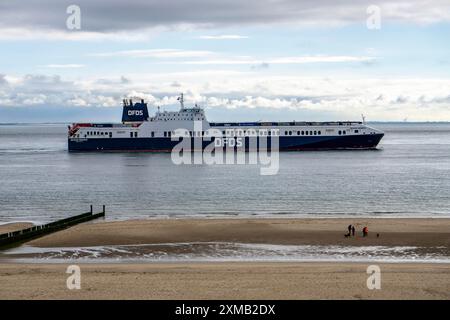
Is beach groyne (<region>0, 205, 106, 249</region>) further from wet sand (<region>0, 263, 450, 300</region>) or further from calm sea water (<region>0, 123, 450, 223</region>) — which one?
wet sand (<region>0, 263, 450, 300</region>)

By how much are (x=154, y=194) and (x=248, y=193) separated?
9.49 m

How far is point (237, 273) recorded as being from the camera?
29.1m

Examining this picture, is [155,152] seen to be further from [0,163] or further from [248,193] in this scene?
[248,193]

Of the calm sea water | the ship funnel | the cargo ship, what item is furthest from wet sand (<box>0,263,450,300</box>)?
the ship funnel

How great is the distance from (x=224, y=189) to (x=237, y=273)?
41156 millimetres

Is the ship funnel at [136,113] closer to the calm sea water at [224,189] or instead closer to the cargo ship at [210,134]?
the cargo ship at [210,134]

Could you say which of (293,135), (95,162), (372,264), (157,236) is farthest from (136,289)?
(293,135)

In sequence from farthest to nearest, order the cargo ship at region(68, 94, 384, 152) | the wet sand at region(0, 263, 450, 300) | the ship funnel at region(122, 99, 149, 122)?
the ship funnel at region(122, 99, 149, 122), the cargo ship at region(68, 94, 384, 152), the wet sand at region(0, 263, 450, 300)

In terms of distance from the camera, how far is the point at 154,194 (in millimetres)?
66688

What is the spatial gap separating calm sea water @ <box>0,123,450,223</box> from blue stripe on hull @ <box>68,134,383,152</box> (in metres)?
17.9

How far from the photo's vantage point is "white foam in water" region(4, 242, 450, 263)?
112ft

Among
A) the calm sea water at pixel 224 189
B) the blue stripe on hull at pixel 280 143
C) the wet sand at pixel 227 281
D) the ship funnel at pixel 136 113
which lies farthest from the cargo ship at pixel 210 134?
the wet sand at pixel 227 281

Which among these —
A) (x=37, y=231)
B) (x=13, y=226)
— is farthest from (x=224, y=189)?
(x=37, y=231)

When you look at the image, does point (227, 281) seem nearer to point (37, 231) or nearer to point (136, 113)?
point (37, 231)
